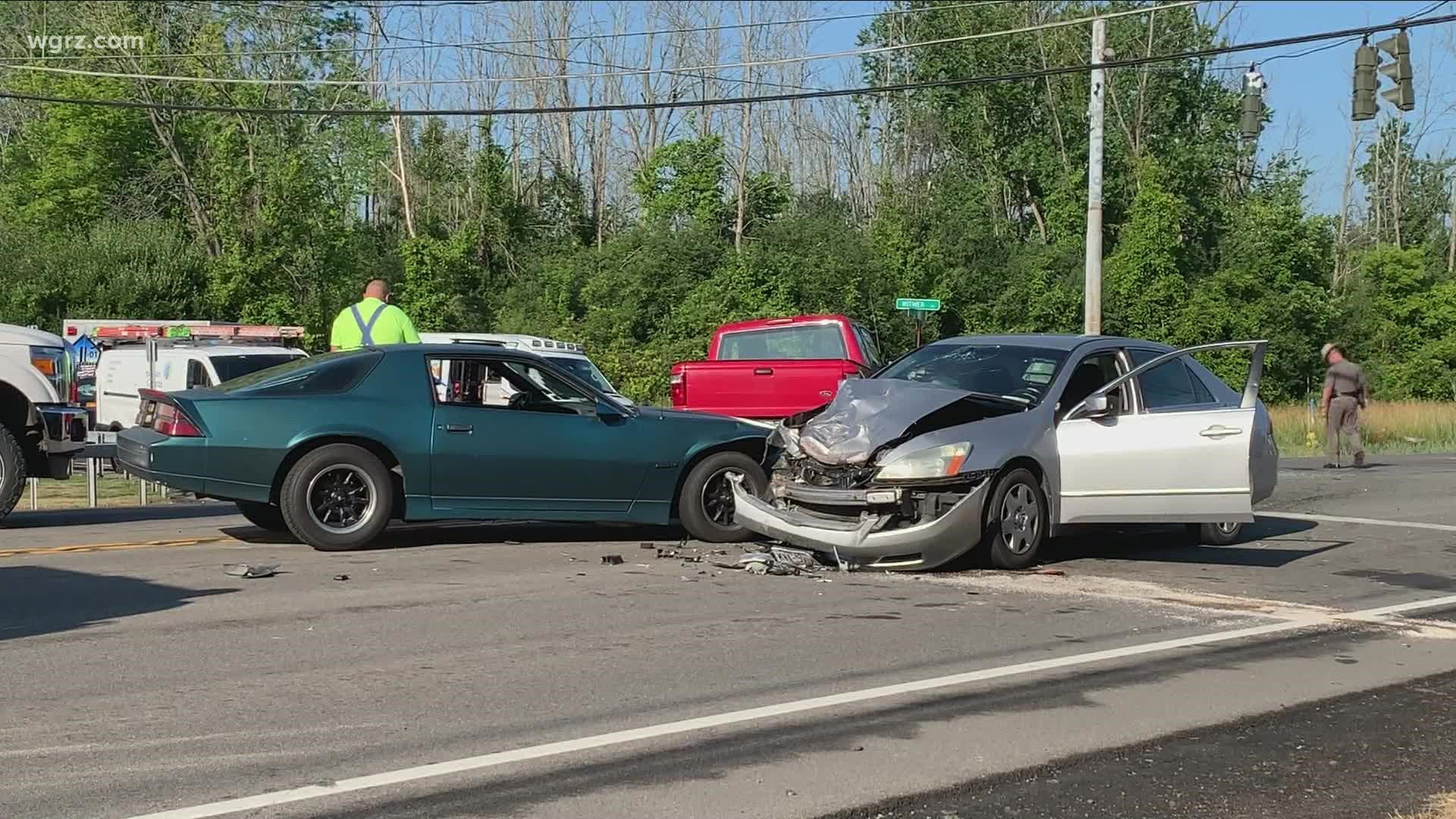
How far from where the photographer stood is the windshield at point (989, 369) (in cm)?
1070

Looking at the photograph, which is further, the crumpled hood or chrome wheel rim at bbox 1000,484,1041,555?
chrome wheel rim at bbox 1000,484,1041,555

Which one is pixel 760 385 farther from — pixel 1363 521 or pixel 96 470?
pixel 96 470

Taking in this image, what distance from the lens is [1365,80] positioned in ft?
65.2

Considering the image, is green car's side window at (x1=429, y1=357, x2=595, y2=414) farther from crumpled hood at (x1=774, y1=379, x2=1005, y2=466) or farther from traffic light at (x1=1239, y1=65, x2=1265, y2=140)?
traffic light at (x1=1239, y1=65, x2=1265, y2=140)

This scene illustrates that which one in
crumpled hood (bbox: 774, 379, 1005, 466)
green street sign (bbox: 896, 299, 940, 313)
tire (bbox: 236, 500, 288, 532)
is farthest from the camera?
green street sign (bbox: 896, 299, 940, 313)

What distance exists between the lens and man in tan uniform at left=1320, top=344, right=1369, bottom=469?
2181cm

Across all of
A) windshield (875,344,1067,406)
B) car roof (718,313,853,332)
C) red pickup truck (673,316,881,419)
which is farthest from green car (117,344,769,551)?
car roof (718,313,853,332)

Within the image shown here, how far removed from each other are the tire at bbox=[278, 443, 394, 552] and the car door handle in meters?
5.82

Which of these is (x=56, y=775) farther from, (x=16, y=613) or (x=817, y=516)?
(x=817, y=516)

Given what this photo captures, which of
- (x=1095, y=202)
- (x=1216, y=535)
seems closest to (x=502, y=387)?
(x=1216, y=535)

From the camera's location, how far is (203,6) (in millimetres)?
47188

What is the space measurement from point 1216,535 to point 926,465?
12.0ft

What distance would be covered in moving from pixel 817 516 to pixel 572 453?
6.76 feet

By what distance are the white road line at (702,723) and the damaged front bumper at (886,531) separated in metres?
2.06
